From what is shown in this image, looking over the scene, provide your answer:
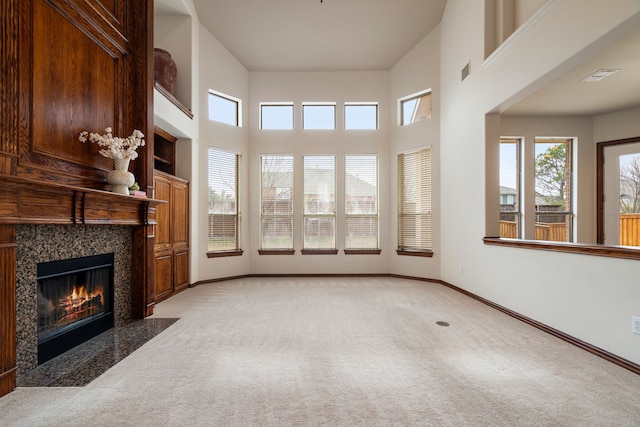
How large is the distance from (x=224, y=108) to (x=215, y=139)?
2.38ft

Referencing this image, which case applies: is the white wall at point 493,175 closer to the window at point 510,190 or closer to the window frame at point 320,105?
the window at point 510,190

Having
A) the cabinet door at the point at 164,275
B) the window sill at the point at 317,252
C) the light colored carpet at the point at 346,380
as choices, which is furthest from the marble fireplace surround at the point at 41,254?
the window sill at the point at 317,252

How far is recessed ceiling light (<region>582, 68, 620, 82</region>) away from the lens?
3.56 meters

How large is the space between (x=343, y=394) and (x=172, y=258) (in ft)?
12.5

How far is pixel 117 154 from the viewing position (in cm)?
319

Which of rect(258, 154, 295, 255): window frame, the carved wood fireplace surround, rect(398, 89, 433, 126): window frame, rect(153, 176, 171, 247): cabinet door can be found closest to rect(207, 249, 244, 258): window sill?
rect(258, 154, 295, 255): window frame

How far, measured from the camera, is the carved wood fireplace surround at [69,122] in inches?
86.1

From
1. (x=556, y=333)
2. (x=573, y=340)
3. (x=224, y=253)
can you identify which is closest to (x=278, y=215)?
(x=224, y=253)

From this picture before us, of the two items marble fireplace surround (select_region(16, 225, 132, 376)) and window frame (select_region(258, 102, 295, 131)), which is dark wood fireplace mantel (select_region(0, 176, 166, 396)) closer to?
marble fireplace surround (select_region(16, 225, 132, 376))

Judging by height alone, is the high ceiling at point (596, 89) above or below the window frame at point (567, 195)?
above

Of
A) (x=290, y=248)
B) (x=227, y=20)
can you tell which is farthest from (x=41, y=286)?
(x=227, y=20)

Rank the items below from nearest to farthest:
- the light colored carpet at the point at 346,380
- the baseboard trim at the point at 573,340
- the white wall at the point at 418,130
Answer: the light colored carpet at the point at 346,380 → the baseboard trim at the point at 573,340 → the white wall at the point at 418,130

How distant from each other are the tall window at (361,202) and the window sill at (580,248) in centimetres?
293

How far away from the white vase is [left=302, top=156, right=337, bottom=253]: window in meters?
3.98
